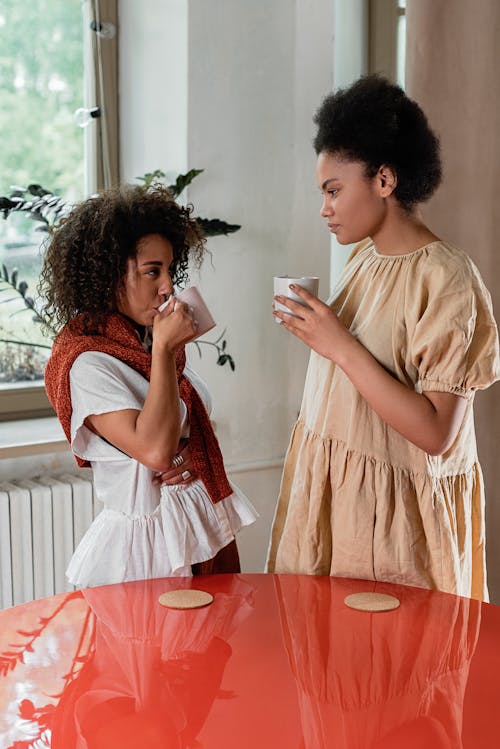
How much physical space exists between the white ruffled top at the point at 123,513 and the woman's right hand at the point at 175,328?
0.32 ft

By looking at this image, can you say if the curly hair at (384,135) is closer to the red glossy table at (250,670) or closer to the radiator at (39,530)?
the red glossy table at (250,670)

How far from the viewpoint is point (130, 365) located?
1.52 meters

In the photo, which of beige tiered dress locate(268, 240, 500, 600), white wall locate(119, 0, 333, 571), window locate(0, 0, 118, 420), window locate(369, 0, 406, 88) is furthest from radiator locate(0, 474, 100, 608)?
window locate(369, 0, 406, 88)

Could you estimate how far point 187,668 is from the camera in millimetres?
1050

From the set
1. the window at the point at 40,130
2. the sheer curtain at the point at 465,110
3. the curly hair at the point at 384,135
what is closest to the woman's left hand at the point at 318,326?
the curly hair at the point at 384,135

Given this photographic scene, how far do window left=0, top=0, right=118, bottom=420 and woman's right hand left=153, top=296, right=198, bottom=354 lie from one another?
1.25m

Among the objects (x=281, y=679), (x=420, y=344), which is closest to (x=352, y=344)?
(x=420, y=344)

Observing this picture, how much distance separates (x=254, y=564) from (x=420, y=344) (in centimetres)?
167

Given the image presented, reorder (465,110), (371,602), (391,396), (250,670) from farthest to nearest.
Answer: (465,110) → (391,396) → (371,602) → (250,670)

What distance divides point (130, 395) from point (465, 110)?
53.9 inches

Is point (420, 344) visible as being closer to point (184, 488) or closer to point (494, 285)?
point (184, 488)

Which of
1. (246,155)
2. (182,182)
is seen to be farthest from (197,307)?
→ (246,155)

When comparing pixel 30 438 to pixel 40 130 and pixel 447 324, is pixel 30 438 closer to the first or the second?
pixel 40 130

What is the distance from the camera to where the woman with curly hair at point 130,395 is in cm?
144
